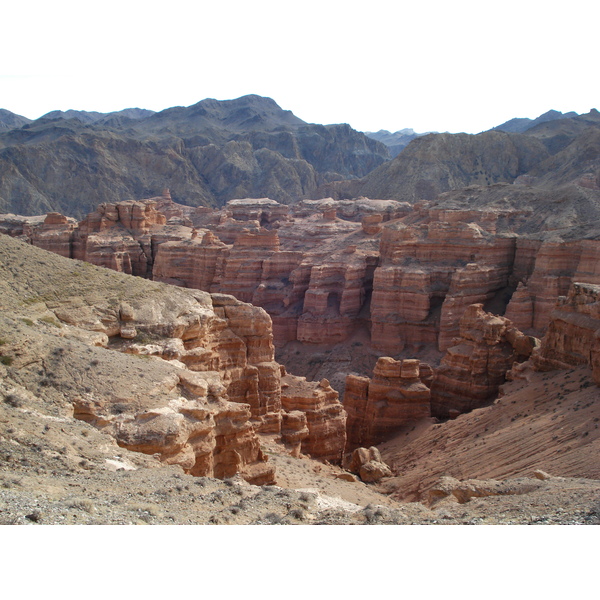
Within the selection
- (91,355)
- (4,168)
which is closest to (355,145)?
(4,168)

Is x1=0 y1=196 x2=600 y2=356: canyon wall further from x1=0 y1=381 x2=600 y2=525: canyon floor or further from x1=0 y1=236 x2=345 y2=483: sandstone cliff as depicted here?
x1=0 y1=381 x2=600 y2=525: canyon floor

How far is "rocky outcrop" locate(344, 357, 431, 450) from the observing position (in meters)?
30.8

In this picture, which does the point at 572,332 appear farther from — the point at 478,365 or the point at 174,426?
the point at 174,426

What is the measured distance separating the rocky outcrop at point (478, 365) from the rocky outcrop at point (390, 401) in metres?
1.05

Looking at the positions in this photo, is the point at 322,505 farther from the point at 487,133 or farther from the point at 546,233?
the point at 487,133

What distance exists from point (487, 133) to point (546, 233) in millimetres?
61535

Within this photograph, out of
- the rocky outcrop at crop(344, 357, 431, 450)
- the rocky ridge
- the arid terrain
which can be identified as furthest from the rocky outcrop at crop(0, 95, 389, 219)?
the rocky ridge

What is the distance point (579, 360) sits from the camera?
26.2 metres

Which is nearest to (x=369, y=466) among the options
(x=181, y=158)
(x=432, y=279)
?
(x=432, y=279)

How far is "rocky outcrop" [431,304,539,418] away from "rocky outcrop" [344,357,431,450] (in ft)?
3.45

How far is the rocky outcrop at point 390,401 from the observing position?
3084cm

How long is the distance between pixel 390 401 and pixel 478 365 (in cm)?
429

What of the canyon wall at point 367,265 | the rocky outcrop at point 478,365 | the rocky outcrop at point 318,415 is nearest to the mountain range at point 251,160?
the canyon wall at point 367,265

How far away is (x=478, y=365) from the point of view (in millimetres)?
31344
